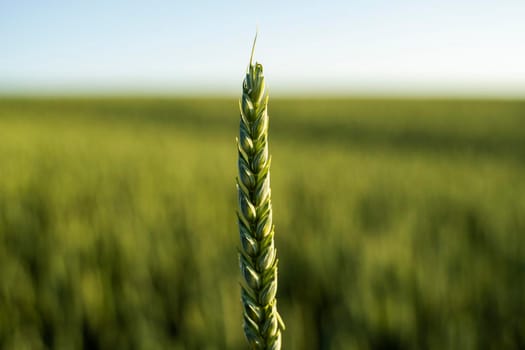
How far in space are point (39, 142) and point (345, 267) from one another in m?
5.23

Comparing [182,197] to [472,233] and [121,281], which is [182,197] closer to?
[121,281]

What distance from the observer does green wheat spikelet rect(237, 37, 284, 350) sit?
0.31 m

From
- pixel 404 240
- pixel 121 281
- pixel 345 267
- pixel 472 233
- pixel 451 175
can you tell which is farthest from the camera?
pixel 451 175

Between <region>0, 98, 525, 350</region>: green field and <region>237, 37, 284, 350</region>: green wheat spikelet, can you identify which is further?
<region>0, 98, 525, 350</region>: green field

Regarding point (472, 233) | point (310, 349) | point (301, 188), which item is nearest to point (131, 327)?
point (310, 349)

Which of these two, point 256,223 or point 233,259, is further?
point 233,259

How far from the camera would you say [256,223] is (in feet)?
1.08

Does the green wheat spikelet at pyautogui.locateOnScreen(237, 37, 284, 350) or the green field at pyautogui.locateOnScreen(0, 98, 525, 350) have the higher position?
the green wheat spikelet at pyautogui.locateOnScreen(237, 37, 284, 350)

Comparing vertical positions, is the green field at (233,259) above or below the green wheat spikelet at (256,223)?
below

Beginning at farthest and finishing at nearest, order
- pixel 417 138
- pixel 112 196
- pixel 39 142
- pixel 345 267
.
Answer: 1. pixel 417 138
2. pixel 39 142
3. pixel 112 196
4. pixel 345 267

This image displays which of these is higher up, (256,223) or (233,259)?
(256,223)

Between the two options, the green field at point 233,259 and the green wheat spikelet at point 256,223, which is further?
the green field at point 233,259

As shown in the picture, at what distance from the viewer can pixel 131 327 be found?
4.95 ft

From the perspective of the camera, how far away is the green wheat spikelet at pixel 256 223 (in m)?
0.31
